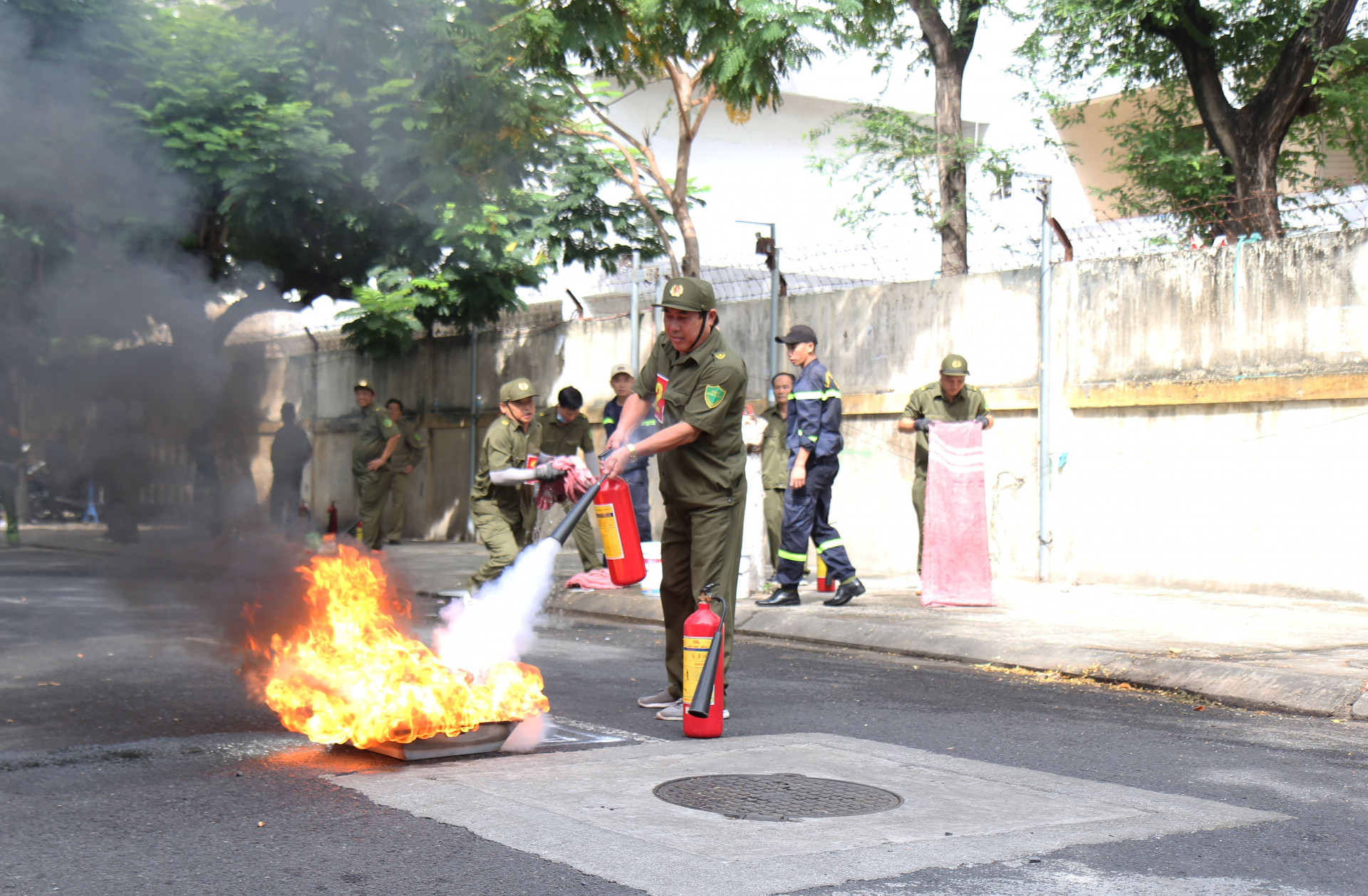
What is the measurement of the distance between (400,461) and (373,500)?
1.91m

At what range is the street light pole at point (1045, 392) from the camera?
11320 millimetres

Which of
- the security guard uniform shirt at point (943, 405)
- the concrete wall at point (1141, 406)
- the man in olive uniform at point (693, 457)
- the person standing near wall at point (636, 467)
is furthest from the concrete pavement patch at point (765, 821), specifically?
the person standing near wall at point (636, 467)

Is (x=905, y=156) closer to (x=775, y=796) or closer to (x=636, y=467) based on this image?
(x=636, y=467)

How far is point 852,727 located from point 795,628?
11.3 feet

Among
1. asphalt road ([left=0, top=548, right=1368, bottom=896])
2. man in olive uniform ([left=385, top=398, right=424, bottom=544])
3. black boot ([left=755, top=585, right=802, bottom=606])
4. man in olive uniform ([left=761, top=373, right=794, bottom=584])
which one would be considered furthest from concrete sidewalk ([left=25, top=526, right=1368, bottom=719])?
man in olive uniform ([left=385, top=398, right=424, bottom=544])

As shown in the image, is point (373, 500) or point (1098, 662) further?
point (373, 500)

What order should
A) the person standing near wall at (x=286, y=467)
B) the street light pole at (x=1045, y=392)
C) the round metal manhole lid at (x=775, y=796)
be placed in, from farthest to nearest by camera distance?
1. the street light pole at (x=1045, y=392)
2. the person standing near wall at (x=286, y=467)
3. the round metal manhole lid at (x=775, y=796)

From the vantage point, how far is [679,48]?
35.8 feet

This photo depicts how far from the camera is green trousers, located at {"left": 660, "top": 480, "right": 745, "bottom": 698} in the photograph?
5.89 meters

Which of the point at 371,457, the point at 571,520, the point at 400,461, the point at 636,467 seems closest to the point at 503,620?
the point at 571,520

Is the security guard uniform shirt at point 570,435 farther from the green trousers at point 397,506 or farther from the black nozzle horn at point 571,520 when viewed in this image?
the black nozzle horn at point 571,520

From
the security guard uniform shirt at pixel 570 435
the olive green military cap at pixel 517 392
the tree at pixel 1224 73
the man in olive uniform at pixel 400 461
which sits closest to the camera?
the olive green military cap at pixel 517 392

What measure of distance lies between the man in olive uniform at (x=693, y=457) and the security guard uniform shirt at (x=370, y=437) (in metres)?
9.55

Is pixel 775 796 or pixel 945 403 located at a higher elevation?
pixel 945 403
